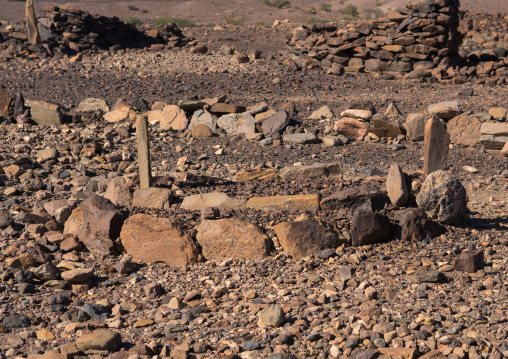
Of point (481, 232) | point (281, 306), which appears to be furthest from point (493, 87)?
point (281, 306)

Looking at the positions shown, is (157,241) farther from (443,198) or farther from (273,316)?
(443,198)

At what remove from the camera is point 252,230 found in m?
5.11

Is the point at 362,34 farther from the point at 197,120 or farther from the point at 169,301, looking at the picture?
the point at 169,301

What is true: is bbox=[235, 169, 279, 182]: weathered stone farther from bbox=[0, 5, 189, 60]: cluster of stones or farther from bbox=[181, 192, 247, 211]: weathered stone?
bbox=[0, 5, 189, 60]: cluster of stones

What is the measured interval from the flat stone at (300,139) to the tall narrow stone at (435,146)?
2.86 m

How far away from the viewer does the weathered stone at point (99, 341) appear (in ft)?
12.2

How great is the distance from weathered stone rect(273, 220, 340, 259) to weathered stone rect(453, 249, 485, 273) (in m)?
1.07

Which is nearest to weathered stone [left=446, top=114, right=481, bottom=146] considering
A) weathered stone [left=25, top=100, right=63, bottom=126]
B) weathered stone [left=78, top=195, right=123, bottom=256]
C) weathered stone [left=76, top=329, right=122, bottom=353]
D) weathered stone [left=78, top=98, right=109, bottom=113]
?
weathered stone [left=78, top=195, right=123, bottom=256]

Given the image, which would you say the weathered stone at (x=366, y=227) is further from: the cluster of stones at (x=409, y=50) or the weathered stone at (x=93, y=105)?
the cluster of stones at (x=409, y=50)

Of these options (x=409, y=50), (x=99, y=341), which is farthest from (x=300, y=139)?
(x=409, y=50)

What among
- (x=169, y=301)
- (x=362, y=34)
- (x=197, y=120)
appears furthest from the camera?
(x=362, y=34)

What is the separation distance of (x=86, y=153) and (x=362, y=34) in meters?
9.44

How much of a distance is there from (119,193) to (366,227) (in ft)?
8.95

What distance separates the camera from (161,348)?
12.5ft
